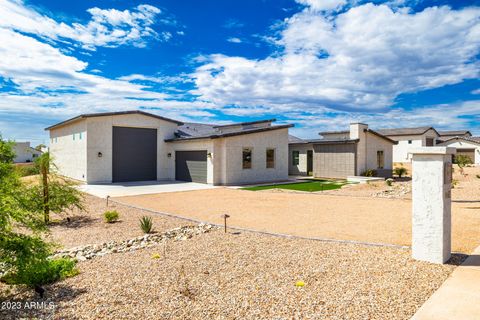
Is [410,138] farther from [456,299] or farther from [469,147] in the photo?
[456,299]

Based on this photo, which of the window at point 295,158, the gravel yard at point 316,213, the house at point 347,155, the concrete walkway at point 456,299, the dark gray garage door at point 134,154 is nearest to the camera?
the concrete walkway at point 456,299

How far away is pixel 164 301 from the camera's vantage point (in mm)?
4250

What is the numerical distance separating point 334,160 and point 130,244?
Result: 21.3 metres

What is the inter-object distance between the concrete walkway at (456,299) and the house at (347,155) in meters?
20.1

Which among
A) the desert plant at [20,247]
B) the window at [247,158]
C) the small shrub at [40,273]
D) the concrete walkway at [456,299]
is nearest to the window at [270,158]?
the window at [247,158]

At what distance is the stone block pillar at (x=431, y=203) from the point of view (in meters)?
5.56

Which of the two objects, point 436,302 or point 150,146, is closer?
point 436,302

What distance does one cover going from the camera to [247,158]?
2203cm

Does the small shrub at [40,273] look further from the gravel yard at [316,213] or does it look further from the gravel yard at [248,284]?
the gravel yard at [316,213]

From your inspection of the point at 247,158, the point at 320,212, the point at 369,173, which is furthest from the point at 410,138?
the point at 320,212

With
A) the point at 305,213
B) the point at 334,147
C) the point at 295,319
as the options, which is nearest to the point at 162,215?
the point at 305,213

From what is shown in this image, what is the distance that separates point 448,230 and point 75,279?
21.2 feet

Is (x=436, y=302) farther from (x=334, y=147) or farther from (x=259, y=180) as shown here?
(x=334, y=147)

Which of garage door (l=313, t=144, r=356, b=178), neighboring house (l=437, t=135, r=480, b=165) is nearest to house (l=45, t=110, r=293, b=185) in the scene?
garage door (l=313, t=144, r=356, b=178)
